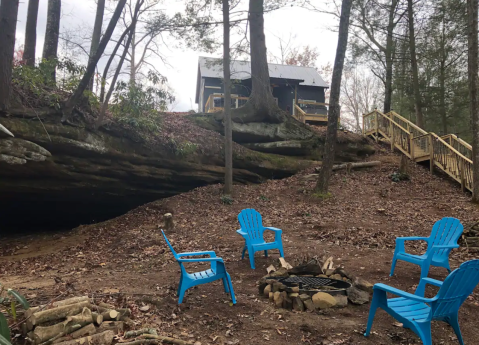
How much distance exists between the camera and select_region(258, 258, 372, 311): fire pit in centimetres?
334

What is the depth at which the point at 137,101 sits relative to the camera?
8555 mm

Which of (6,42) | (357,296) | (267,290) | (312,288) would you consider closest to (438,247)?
Answer: (357,296)

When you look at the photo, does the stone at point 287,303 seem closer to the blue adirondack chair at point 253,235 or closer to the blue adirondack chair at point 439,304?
the blue adirondack chair at point 439,304

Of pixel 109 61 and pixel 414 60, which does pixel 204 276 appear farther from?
pixel 414 60

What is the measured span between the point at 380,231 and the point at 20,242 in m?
7.62

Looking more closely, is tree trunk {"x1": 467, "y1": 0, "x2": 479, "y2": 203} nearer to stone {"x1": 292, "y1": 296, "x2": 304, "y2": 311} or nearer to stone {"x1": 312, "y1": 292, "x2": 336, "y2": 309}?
stone {"x1": 312, "y1": 292, "x2": 336, "y2": 309}

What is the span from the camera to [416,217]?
7.43 metres

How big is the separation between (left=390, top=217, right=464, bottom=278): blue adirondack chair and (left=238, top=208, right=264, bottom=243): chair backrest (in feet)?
6.16

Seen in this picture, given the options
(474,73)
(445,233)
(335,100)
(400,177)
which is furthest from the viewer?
(400,177)

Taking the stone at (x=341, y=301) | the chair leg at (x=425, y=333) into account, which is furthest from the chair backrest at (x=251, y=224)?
the chair leg at (x=425, y=333)

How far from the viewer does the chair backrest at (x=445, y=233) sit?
4.16 metres

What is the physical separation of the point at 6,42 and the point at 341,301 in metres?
7.22

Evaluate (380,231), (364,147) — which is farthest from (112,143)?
(364,147)

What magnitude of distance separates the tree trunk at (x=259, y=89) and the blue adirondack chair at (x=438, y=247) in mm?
8266
